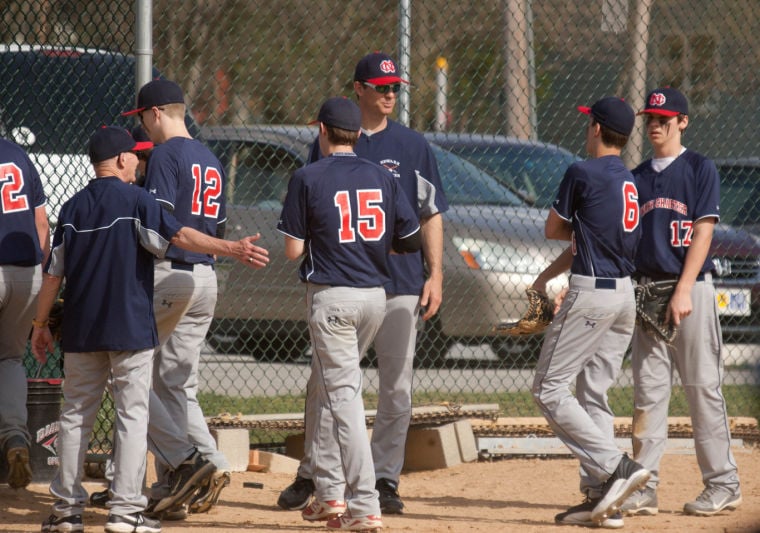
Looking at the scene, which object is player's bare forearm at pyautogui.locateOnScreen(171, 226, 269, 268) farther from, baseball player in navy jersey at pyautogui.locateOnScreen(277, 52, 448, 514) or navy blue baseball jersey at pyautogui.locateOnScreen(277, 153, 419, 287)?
baseball player in navy jersey at pyautogui.locateOnScreen(277, 52, 448, 514)

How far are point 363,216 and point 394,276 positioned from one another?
0.84 meters

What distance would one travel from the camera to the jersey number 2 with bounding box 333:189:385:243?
513 cm

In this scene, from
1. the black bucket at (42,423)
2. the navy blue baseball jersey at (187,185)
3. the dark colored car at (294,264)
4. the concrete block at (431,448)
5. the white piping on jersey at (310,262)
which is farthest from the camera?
the dark colored car at (294,264)

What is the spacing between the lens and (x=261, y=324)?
31.0 feet

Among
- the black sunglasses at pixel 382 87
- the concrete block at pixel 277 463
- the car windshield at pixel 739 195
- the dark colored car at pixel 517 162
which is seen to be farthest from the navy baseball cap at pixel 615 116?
the car windshield at pixel 739 195

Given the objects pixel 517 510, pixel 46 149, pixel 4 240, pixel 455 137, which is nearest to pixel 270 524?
pixel 517 510

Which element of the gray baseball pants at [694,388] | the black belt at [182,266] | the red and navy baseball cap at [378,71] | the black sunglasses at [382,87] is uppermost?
the red and navy baseball cap at [378,71]

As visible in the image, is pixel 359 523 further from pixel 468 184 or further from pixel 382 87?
pixel 468 184

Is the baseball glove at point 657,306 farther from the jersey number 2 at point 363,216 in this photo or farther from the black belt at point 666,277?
the jersey number 2 at point 363,216

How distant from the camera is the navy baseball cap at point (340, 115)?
5.25m

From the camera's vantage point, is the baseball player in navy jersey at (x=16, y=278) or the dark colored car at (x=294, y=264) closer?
the baseball player in navy jersey at (x=16, y=278)

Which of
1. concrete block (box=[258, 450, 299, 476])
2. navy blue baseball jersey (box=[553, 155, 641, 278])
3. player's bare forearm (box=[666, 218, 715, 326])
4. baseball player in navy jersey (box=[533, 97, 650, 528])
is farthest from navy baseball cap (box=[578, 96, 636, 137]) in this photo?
concrete block (box=[258, 450, 299, 476])

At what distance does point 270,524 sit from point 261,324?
13.3 ft

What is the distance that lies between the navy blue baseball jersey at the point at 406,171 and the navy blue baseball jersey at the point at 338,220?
70 cm
